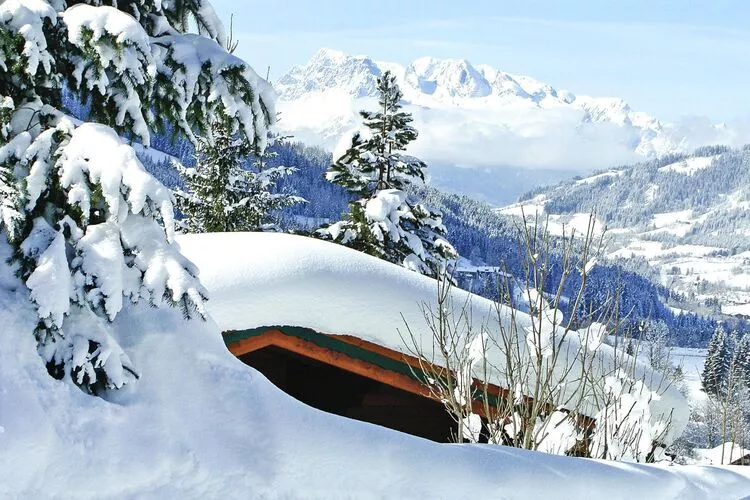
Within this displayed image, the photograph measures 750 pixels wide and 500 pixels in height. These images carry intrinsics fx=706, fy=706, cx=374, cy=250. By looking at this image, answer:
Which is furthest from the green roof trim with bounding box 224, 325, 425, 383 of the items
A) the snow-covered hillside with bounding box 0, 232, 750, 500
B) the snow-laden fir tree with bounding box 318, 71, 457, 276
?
the snow-laden fir tree with bounding box 318, 71, 457, 276

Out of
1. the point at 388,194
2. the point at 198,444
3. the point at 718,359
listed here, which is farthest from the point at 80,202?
the point at 718,359

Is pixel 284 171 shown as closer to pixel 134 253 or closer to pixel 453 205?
pixel 134 253

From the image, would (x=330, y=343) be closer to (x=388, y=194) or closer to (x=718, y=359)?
(x=388, y=194)

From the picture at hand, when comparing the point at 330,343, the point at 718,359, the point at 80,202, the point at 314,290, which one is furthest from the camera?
the point at 718,359

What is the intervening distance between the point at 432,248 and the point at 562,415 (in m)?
10.9

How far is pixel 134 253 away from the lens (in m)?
2.62

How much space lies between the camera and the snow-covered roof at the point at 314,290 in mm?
4734

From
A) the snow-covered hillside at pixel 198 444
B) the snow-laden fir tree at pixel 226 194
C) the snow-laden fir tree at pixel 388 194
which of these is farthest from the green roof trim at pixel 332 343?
the snow-laden fir tree at pixel 226 194

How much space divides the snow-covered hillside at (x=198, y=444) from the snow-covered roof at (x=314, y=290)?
176 centimetres

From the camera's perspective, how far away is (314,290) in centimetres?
480

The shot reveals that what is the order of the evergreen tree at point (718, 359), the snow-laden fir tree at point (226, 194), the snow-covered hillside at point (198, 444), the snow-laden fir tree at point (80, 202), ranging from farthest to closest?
1. the evergreen tree at point (718, 359)
2. the snow-laden fir tree at point (226, 194)
3. the snow-laden fir tree at point (80, 202)
4. the snow-covered hillside at point (198, 444)

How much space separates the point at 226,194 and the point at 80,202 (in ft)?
57.3

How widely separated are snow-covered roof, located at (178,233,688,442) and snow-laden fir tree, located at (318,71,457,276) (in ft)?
30.0

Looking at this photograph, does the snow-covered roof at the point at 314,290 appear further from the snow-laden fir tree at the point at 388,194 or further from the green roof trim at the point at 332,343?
the snow-laden fir tree at the point at 388,194
